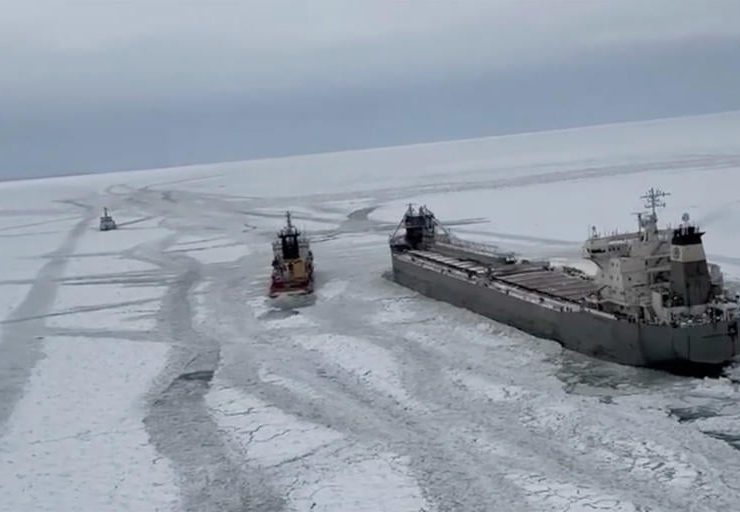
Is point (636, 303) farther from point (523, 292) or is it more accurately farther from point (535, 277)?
point (535, 277)

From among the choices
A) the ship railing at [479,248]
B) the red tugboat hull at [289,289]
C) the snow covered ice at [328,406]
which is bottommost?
the snow covered ice at [328,406]

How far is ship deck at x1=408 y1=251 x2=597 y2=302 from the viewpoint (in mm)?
15215

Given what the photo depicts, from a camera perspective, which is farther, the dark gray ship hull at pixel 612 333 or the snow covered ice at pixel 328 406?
the dark gray ship hull at pixel 612 333

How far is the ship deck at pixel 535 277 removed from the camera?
1521 centimetres

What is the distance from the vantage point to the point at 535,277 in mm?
17094

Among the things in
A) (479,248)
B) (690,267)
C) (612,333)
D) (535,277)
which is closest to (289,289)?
(479,248)

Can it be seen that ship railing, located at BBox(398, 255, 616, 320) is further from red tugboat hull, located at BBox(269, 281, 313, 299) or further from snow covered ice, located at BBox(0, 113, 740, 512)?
red tugboat hull, located at BBox(269, 281, 313, 299)

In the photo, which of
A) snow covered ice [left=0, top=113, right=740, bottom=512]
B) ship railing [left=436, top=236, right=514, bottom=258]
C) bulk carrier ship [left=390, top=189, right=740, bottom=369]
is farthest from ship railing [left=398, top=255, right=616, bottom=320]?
ship railing [left=436, top=236, right=514, bottom=258]

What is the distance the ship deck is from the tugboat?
3174 millimetres

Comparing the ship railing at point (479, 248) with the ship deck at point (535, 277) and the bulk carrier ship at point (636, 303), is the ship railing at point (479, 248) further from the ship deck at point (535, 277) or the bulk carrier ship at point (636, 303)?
the bulk carrier ship at point (636, 303)

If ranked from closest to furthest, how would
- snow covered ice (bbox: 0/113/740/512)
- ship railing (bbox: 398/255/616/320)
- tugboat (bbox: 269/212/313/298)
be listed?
snow covered ice (bbox: 0/113/740/512) < ship railing (bbox: 398/255/616/320) < tugboat (bbox: 269/212/313/298)

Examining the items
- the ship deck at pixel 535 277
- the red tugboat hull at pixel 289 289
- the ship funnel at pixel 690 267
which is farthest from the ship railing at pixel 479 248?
the ship funnel at pixel 690 267

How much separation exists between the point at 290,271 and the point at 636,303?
9686 mm

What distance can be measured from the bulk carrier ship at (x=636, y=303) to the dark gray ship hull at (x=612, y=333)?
→ 0.01m
